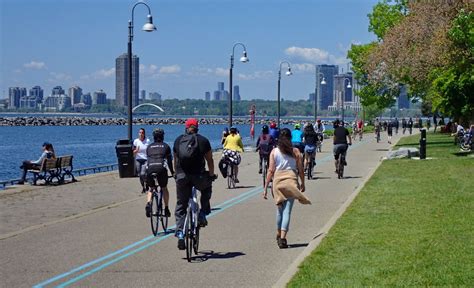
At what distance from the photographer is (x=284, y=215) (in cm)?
1234

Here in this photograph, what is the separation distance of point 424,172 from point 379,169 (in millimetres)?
2644

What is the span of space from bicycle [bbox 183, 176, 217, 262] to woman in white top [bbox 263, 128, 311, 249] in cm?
117

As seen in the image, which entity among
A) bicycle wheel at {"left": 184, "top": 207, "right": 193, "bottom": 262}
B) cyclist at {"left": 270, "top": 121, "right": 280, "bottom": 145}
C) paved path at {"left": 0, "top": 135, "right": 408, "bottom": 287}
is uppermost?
cyclist at {"left": 270, "top": 121, "right": 280, "bottom": 145}

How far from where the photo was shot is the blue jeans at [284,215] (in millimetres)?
12289

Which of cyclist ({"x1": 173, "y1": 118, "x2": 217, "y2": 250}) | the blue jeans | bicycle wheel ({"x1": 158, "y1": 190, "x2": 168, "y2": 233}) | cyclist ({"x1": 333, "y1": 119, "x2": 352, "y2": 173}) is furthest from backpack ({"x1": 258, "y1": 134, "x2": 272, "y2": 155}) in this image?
cyclist ({"x1": 173, "y1": 118, "x2": 217, "y2": 250})

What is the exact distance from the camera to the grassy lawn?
375 inches

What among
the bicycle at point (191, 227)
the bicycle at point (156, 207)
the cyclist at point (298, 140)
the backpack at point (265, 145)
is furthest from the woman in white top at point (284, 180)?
the backpack at point (265, 145)

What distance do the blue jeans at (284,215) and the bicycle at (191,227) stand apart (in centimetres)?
127

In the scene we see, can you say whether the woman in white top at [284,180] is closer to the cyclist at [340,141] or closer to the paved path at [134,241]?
the paved path at [134,241]

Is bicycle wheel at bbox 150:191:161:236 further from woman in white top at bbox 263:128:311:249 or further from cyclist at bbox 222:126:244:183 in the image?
cyclist at bbox 222:126:244:183

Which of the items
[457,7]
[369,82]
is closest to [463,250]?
[457,7]

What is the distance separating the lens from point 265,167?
24.5m

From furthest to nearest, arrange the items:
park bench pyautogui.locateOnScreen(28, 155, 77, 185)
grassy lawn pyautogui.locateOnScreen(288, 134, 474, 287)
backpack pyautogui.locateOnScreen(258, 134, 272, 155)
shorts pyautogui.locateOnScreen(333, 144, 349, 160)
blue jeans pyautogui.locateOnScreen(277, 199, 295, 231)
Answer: shorts pyautogui.locateOnScreen(333, 144, 349, 160), park bench pyautogui.locateOnScreen(28, 155, 77, 185), backpack pyautogui.locateOnScreen(258, 134, 272, 155), blue jeans pyautogui.locateOnScreen(277, 199, 295, 231), grassy lawn pyautogui.locateOnScreen(288, 134, 474, 287)

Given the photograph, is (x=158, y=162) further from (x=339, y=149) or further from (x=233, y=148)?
(x=339, y=149)
